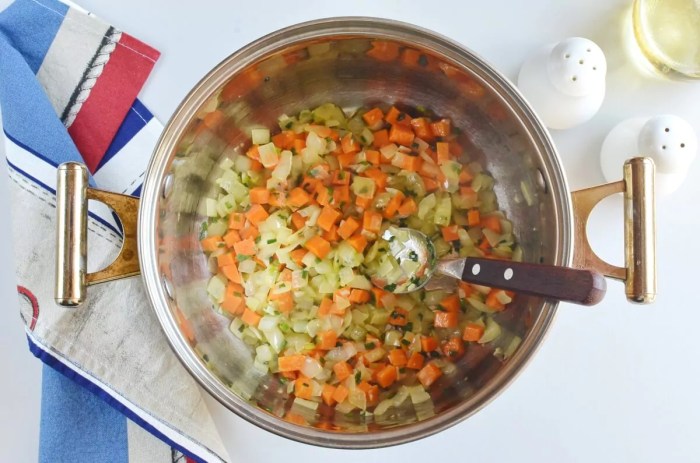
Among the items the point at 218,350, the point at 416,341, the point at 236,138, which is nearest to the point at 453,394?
the point at 416,341

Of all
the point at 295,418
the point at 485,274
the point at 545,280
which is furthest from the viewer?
the point at 295,418

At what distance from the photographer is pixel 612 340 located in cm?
125

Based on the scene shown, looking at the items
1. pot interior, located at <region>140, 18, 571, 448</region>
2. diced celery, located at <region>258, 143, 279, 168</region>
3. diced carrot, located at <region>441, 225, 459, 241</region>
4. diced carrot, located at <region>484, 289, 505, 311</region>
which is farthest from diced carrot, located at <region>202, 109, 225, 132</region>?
diced carrot, located at <region>484, 289, 505, 311</region>

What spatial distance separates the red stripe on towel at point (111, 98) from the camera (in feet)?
4.06

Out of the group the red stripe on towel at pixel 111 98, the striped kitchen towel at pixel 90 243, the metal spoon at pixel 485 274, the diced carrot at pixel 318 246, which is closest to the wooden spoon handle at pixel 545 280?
the metal spoon at pixel 485 274

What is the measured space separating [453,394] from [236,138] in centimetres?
57

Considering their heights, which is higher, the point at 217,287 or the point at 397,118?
the point at 397,118

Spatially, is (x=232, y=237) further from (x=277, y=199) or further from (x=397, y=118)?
(x=397, y=118)

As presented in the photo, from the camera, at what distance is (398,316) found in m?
1.24

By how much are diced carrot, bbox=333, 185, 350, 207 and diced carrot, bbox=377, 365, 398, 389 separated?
0.99 ft

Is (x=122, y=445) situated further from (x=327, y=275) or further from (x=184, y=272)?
(x=327, y=275)

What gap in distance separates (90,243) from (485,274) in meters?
0.67

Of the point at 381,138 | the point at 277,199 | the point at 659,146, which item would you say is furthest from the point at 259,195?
the point at 659,146

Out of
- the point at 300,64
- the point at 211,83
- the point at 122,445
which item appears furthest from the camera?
the point at 122,445
